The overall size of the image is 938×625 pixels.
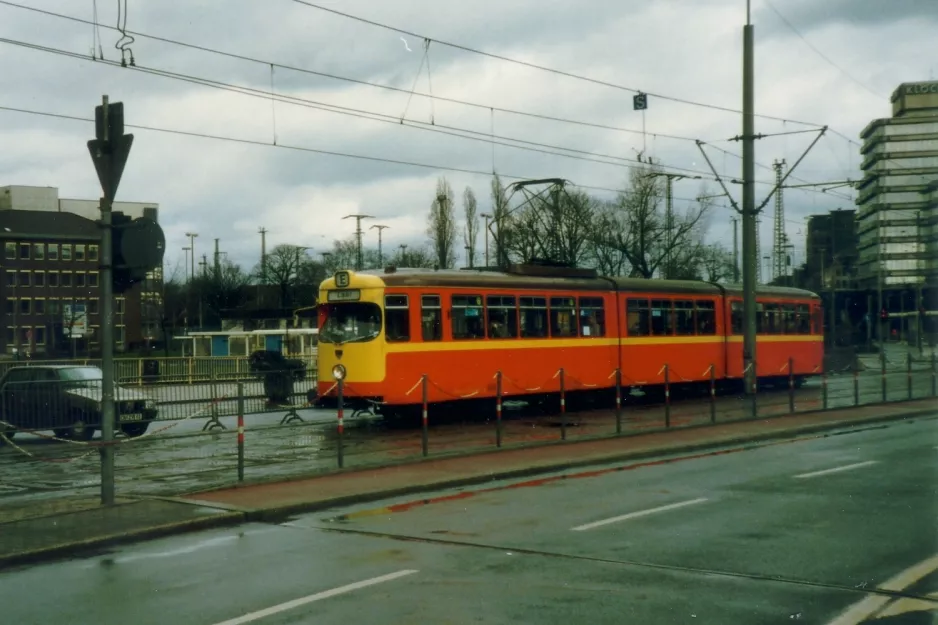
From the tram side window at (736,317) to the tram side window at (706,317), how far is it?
40.9 inches

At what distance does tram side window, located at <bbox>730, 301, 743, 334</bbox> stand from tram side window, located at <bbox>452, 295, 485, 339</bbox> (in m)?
11.4

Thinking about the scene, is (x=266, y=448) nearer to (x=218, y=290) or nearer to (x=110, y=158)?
(x=110, y=158)

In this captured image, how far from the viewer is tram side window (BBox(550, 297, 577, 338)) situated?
2609cm

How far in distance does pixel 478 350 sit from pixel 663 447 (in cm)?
696

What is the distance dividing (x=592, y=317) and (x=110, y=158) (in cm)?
1695

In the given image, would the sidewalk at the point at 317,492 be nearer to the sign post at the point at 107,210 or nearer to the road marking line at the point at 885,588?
the sign post at the point at 107,210

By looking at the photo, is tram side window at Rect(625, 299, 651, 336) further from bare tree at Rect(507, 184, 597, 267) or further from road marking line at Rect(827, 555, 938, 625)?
bare tree at Rect(507, 184, 597, 267)

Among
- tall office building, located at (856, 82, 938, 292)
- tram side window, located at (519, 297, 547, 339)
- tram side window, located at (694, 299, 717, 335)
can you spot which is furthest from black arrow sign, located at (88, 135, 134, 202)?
tram side window, located at (694, 299, 717, 335)

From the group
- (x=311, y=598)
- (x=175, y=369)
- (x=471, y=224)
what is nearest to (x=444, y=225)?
(x=471, y=224)

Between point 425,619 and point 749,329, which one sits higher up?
point 749,329

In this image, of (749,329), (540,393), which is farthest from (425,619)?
(749,329)

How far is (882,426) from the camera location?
22.0m

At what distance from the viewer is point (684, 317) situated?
30.5 meters

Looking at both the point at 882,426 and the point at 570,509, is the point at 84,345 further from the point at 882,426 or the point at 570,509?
the point at 570,509
